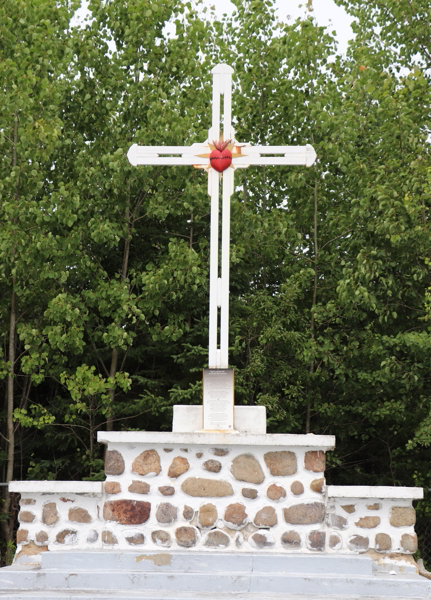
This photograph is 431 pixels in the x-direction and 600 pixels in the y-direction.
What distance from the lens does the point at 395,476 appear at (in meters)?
11.3

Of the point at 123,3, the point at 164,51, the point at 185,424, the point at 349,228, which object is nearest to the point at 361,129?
the point at 349,228

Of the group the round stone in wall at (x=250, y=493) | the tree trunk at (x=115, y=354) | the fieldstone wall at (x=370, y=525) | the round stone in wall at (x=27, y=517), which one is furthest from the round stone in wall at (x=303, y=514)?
the tree trunk at (x=115, y=354)

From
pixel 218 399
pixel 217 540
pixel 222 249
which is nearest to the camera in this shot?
pixel 217 540

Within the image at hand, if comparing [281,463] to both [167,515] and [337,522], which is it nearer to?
[337,522]

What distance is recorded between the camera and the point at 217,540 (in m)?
5.74

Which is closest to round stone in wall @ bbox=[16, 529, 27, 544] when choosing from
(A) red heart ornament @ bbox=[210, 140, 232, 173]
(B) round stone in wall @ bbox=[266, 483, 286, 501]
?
(B) round stone in wall @ bbox=[266, 483, 286, 501]

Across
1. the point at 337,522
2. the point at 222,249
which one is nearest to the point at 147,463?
the point at 337,522

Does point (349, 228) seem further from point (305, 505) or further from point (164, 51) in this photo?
point (305, 505)

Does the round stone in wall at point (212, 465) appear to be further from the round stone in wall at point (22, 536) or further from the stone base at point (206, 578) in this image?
the round stone in wall at point (22, 536)

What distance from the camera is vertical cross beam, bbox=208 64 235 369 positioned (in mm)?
6367

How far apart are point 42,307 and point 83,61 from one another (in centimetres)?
343

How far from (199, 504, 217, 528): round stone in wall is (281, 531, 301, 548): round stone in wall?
52cm

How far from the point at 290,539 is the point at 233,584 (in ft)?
1.93

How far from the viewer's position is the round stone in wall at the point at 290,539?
574 cm
